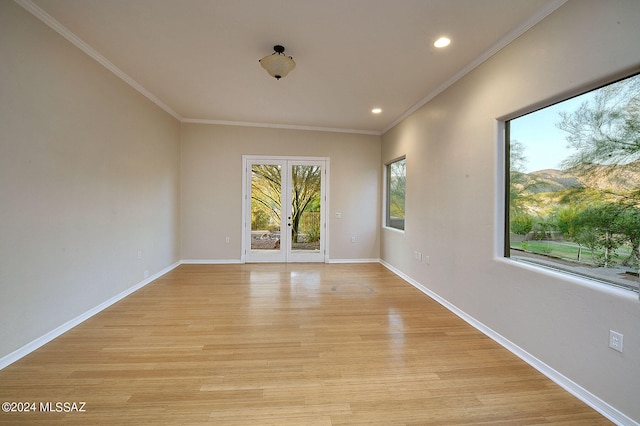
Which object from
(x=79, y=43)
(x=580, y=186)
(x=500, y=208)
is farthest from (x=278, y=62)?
(x=580, y=186)

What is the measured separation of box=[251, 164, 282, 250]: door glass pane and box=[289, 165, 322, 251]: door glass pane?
0.33m

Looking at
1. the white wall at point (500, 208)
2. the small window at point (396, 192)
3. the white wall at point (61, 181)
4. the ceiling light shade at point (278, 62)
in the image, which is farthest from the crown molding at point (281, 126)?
the ceiling light shade at point (278, 62)

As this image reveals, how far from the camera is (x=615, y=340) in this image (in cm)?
158

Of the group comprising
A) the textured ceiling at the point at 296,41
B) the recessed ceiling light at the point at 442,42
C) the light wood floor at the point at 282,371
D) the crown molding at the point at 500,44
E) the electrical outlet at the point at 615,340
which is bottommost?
the light wood floor at the point at 282,371

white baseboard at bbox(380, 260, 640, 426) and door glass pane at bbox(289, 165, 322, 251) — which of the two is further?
door glass pane at bbox(289, 165, 322, 251)

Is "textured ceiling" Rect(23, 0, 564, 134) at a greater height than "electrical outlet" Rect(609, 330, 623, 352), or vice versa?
"textured ceiling" Rect(23, 0, 564, 134)

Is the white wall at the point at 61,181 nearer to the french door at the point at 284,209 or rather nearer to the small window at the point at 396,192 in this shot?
the french door at the point at 284,209

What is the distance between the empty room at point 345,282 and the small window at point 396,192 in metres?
0.64

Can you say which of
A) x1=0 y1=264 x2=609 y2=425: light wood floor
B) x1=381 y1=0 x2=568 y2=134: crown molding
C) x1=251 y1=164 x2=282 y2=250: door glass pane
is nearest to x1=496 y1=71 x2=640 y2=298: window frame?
x1=381 y1=0 x2=568 y2=134: crown molding

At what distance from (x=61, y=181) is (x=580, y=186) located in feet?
14.3

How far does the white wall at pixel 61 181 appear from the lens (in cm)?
201

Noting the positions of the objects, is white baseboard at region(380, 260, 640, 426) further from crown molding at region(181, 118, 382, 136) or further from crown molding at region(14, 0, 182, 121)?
crown molding at region(14, 0, 182, 121)

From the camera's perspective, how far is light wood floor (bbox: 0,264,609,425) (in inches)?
62.0

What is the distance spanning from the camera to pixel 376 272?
4.86m
